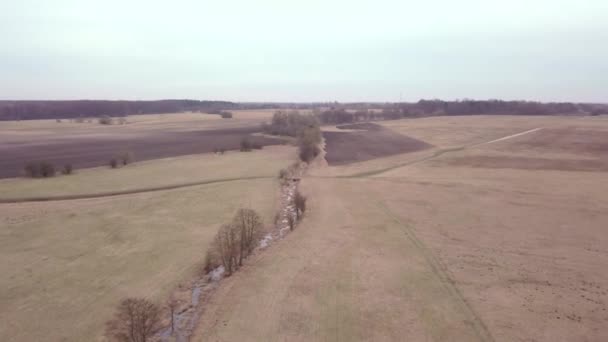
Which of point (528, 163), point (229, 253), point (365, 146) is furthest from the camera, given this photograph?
point (365, 146)

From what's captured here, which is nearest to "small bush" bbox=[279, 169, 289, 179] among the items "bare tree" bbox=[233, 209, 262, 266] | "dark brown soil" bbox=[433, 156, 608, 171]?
"bare tree" bbox=[233, 209, 262, 266]

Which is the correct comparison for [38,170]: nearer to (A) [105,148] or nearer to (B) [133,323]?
(A) [105,148]

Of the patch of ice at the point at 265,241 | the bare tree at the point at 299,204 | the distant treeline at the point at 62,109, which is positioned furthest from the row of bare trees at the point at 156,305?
the distant treeline at the point at 62,109

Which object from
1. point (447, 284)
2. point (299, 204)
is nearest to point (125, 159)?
point (299, 204)

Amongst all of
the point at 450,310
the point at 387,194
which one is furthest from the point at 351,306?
the point at 387,194

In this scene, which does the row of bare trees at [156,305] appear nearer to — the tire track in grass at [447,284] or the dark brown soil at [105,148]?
the tire track in grass at [447,284]

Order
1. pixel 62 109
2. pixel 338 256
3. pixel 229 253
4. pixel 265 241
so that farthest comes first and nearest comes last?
pixel 62 109 → pixel 265 241 → pixel 338 256 → pixel 229 253
